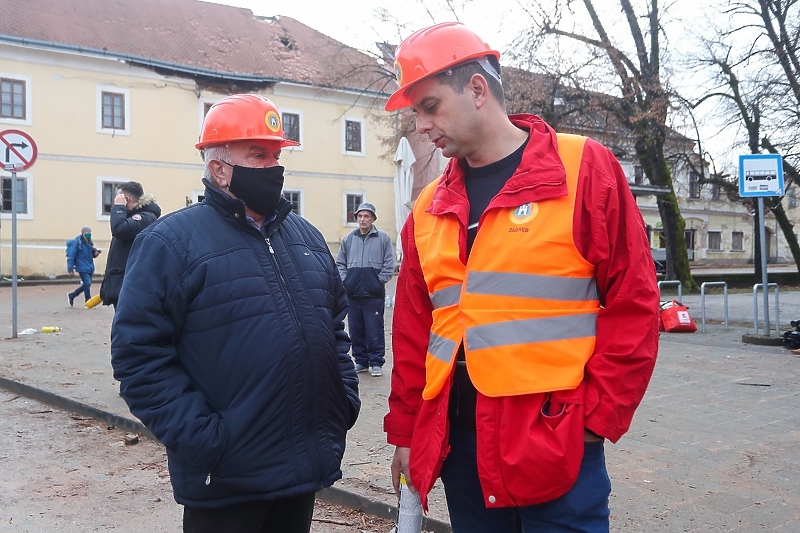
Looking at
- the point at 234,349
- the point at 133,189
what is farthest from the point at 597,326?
the point at 133,189

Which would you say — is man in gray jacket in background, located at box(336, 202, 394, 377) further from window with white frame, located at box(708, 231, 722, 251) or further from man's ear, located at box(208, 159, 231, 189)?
window with white frame, located at box(708, 231, 722, 251)

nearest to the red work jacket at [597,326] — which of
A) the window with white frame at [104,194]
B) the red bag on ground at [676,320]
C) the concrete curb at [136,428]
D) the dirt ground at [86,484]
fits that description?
the concrete curb at [136,428]

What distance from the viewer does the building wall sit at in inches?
1202

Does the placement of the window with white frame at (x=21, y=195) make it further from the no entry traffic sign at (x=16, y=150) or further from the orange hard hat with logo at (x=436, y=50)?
the orange hard hat with logo at (x=436, y=50)

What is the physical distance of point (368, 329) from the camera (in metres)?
9.09

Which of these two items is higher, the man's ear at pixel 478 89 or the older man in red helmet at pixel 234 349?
the man's ear at pixel 478 89

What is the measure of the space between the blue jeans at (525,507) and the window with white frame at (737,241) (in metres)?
54.2

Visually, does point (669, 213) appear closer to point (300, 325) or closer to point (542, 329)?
point (300, 325)

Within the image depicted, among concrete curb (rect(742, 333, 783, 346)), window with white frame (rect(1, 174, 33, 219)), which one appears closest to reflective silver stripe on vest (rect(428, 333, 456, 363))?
concrete curb (rect(742, 333, 783, 346))

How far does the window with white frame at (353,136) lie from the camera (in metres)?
38.7

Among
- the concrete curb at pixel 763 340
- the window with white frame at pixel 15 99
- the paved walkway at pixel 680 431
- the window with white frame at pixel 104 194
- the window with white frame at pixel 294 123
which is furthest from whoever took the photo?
the window with white frame at pixel 294 123

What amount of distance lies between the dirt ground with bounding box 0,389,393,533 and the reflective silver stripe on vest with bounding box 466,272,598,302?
2704 mm

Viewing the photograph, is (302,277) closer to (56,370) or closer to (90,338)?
(56,370)

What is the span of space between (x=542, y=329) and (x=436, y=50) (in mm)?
845
